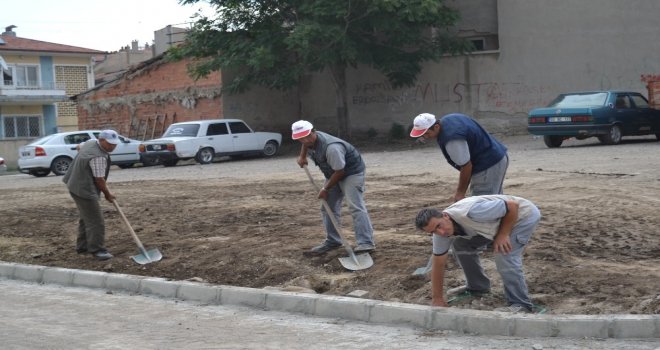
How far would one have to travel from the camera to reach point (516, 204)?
666 cm

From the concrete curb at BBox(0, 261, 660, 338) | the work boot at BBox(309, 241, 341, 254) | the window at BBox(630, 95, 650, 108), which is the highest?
the window at BBox(630, 95, 650, 108)

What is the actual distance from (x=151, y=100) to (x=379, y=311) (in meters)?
30.8

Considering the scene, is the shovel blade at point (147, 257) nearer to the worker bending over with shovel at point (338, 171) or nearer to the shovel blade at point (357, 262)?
the worker bending over with shovel at point (338, 171)

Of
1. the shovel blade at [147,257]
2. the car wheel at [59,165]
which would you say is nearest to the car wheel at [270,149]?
the car wheel at [59,165]

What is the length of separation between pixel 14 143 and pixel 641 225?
40.3 metres

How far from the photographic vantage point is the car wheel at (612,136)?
22750 mm

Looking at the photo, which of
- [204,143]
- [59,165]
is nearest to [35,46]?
[204,143]

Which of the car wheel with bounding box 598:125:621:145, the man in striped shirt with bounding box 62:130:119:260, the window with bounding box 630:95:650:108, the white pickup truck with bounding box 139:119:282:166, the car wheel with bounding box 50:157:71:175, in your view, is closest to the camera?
the man in striped shirt with bounding box 62:130:119:260

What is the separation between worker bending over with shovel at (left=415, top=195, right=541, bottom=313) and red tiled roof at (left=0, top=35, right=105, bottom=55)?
48529 millimetres

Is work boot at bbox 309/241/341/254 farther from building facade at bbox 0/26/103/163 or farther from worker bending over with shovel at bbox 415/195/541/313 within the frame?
building facade at bbox 0/26/103/163

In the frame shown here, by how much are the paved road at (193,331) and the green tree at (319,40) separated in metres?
20.5

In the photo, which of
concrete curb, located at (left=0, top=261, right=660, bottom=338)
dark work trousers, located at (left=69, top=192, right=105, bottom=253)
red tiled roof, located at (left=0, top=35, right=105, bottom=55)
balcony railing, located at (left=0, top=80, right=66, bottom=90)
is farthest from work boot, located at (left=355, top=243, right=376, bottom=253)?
red tiled roof, located at (left=0, top=35, right=105, bottom=55)

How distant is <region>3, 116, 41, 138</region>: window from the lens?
50406 mm

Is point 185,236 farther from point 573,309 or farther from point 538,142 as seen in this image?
point 538,142
